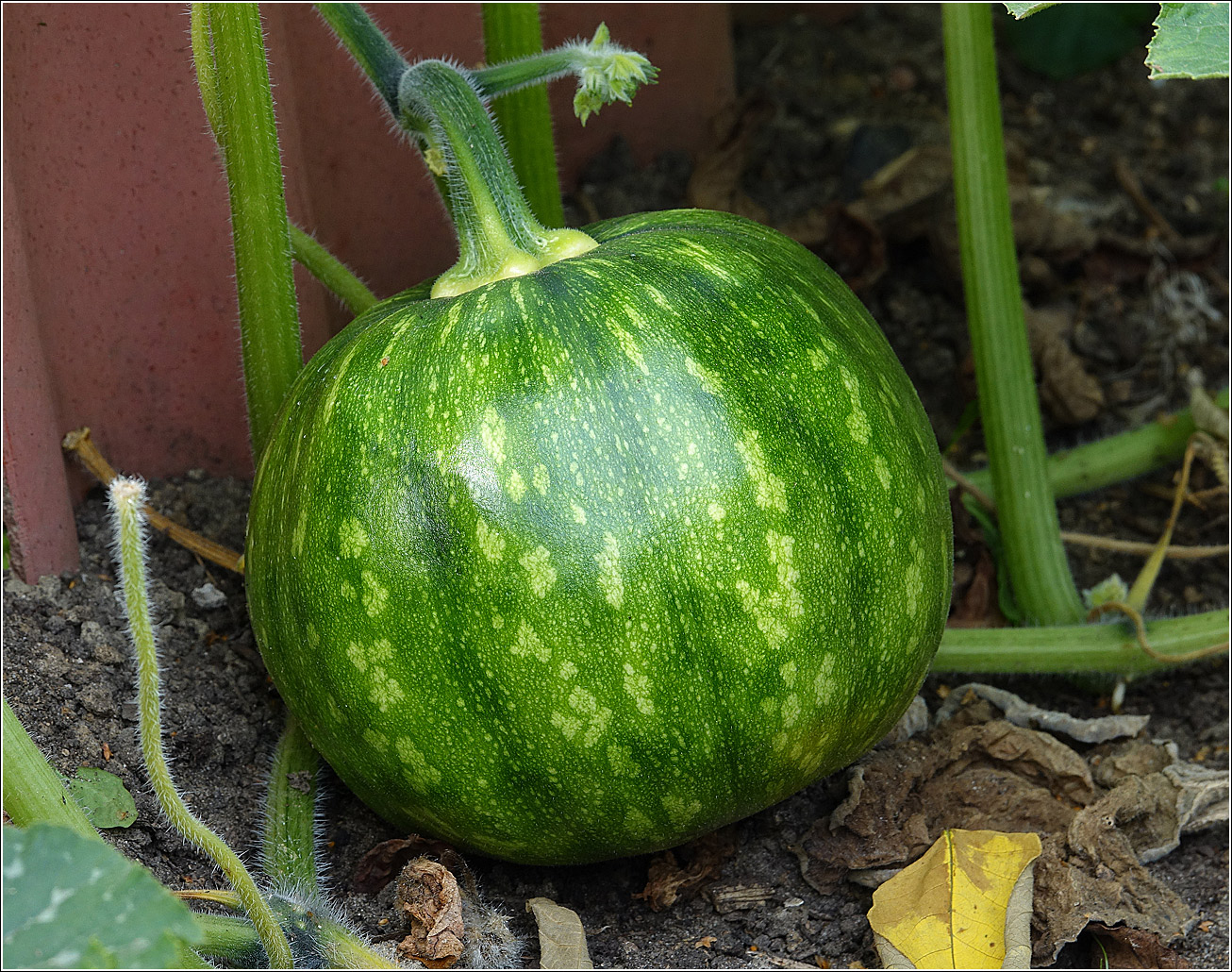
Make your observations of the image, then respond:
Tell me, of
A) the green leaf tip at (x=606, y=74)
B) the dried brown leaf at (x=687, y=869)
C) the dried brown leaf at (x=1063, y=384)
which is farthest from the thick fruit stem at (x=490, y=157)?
the dried brown leaf at (x=1063, y=384)

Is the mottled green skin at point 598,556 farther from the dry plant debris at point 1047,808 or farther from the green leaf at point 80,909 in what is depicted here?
the green leaf at point 80,909

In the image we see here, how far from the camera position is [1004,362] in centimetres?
192

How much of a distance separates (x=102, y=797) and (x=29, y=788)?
274 millimetres

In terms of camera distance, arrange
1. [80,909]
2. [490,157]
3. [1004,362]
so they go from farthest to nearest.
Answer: [1004,362], [490,157], [80,909]

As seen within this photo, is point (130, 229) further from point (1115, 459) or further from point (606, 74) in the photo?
point (1115, 459)

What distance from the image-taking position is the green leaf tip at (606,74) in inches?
54.7

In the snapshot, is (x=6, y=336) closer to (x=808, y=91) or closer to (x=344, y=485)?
(x=344, y=485)

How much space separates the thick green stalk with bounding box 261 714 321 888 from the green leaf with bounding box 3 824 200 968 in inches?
19.2

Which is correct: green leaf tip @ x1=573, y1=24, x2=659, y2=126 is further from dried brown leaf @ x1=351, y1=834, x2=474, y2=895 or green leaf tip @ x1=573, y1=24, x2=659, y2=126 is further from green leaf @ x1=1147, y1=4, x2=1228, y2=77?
dried brown leaf @ x1=351, y1=834, x2=474, y2=895

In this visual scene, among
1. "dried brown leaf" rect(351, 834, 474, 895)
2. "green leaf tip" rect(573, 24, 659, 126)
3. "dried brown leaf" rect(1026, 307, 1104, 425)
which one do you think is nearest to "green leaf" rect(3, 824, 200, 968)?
"dried brown leaf" rect(351, 834, 474, 895)

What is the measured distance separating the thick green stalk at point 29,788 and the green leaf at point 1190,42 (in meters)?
1.15

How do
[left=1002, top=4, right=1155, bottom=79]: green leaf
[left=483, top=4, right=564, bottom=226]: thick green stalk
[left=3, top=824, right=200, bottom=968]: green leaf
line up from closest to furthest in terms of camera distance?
[left=3, top=824, right=200, bottom=968]: green leaf → [left=483, top=4, right=564, bottom=226]: thick green stalk → [left=1002, top=4, right=1155, bottom=79]: green leaf

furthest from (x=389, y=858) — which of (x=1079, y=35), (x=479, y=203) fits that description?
(x=1079, y=35)

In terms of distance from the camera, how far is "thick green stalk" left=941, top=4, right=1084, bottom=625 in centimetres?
190
